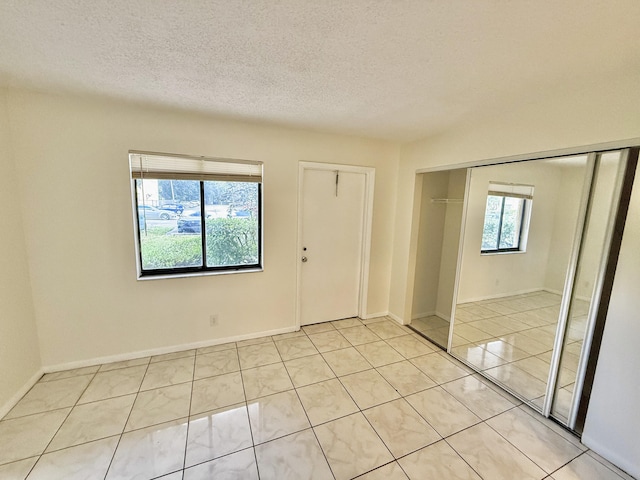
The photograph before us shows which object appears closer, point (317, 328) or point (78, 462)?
point (78, 462)

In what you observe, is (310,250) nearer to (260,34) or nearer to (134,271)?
(134,271)

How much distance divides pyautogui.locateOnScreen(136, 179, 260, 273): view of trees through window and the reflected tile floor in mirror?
250 centimetres

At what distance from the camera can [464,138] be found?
8.48ft

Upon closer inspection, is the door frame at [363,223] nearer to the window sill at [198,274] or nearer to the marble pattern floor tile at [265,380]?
the window sill at [198,274]

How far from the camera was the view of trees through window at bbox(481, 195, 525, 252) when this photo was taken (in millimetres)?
2490

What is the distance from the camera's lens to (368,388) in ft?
7.49

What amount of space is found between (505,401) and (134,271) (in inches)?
138

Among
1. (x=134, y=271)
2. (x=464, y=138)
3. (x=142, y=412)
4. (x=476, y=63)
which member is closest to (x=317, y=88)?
(x=476, y=63)

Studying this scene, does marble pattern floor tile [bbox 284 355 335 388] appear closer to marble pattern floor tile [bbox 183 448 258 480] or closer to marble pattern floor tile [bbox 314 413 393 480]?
marble pattern floor tile [bbox 314 413 393 480]

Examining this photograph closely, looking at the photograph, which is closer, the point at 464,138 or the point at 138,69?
the point at 138,69

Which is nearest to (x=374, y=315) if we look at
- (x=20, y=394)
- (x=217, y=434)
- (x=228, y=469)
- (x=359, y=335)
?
(x=359, y=335)

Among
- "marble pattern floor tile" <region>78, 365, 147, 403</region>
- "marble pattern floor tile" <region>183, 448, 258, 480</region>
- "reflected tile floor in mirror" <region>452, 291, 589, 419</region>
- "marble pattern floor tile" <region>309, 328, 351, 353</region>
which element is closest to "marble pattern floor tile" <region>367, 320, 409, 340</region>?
"marble pattern floor tile" <region>309, 328, 351, 353</region>

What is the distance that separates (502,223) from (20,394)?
4.44 m

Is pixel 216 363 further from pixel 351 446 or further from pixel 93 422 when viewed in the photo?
pixel 351 446
